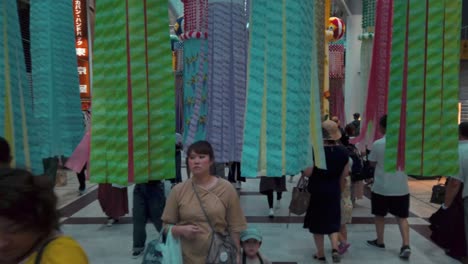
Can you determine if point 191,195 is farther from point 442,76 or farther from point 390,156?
point 442,76

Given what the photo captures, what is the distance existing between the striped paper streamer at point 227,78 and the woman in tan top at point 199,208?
331 mm

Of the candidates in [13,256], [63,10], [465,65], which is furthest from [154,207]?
[465,65]

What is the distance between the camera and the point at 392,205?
4910 millimetres

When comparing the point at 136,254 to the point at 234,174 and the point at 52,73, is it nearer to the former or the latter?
the point at 52,73

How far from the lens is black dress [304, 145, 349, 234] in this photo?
4523 millimetres

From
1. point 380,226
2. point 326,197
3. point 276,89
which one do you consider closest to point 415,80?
point 276,89

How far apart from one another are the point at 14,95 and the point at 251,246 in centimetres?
196

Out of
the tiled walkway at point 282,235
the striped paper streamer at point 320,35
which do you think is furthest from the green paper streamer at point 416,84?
the tiled walkway at point 282,235

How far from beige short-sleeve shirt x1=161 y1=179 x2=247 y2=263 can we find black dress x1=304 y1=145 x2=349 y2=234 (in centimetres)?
193

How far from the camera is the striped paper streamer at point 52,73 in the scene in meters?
2.92

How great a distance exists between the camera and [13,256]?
1.18 metres

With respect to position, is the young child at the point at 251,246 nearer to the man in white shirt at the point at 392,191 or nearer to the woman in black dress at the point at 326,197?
the woman in black dress at the point at 326,197

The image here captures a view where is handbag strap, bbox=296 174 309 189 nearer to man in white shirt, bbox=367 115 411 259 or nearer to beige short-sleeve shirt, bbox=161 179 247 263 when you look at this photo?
man in white shirt, bbox=367 115 411 259

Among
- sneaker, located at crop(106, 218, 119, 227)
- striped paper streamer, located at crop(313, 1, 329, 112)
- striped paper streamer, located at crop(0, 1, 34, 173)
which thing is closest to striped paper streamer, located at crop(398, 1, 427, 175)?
striped paper streamer, located at crop(313, 1, 329, 112)
